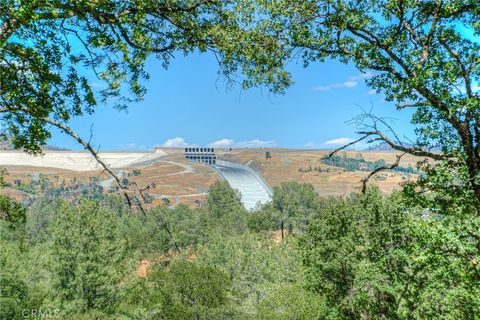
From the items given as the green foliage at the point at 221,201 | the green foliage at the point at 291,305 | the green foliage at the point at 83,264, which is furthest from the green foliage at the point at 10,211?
the green foliage at the point at 221,201

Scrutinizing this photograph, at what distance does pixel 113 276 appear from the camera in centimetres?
3628

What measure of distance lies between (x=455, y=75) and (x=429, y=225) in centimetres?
413

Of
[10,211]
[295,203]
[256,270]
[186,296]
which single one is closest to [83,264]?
[186,296]

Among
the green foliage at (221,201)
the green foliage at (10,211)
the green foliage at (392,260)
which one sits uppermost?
the green foliage at (10,211)

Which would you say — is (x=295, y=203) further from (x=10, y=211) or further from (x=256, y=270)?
(x=10, y=211)

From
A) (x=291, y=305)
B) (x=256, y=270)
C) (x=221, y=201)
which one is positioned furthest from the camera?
(x=221, y=201)

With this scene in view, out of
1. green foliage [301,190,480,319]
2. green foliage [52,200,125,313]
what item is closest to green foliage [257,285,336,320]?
green foliage [301,190,480,319]

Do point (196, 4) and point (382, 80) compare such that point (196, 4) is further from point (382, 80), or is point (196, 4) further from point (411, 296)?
point (411, 296)

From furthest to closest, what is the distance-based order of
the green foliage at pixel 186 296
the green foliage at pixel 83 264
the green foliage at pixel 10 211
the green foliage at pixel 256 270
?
the green foliage at pixel 256 270 → the green foliage at pixel 83 264 → the green foliage at pixel 186 296 → the green foliage at pixel 10 211

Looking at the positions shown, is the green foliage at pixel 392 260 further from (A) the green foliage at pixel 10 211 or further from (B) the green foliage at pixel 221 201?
(B) the green foliage at pixel 221 201

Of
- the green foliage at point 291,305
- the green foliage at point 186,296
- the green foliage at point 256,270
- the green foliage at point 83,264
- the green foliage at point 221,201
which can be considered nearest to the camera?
the green foliage at point 291,305

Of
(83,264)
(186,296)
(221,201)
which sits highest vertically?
(83,264)

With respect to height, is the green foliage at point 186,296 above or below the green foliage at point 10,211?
below

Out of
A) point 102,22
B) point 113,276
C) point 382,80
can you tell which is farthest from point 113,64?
point 113,276
